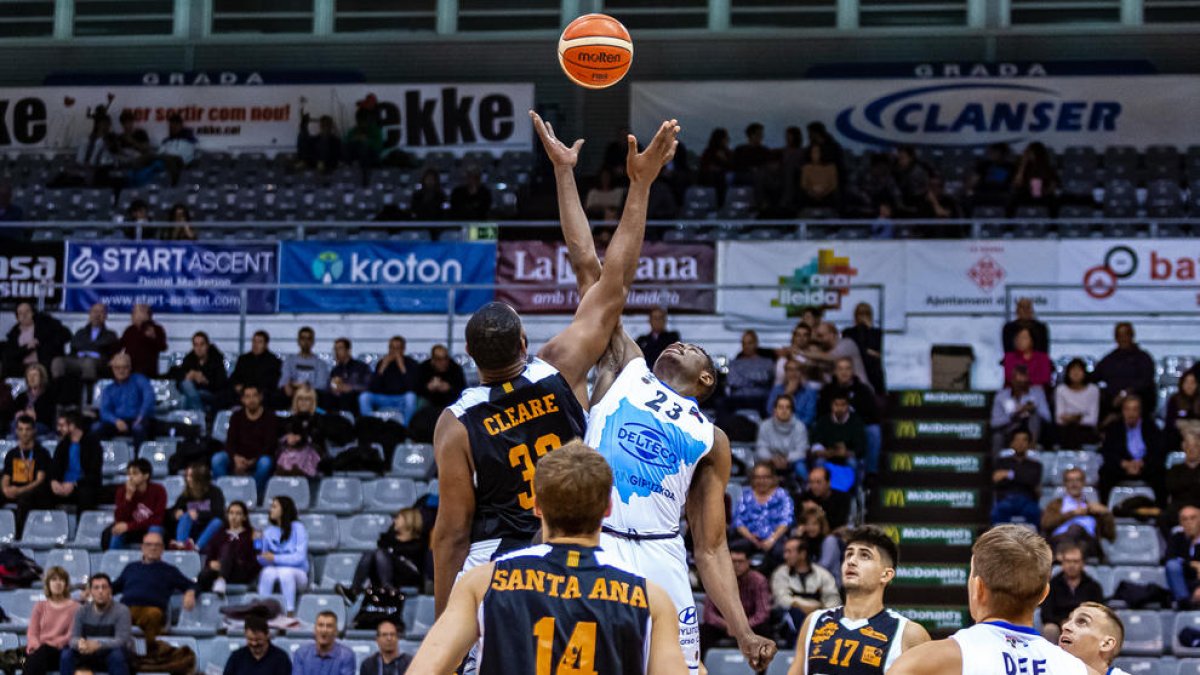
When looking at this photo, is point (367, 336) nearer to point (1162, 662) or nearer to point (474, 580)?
point (1162, 662)

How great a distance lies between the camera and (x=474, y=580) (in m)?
4.96

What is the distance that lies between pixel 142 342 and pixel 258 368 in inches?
65.2

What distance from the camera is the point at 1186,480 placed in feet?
53.1

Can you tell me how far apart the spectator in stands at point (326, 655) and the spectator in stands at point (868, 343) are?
265 inches

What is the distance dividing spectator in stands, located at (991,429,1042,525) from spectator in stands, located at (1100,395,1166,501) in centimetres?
78

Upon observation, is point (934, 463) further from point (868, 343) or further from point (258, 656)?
point (258, 656)

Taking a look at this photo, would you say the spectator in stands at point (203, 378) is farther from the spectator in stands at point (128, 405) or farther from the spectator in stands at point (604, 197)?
the spectator in stands at point (604, 197)

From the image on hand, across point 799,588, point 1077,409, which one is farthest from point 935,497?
point 799,588

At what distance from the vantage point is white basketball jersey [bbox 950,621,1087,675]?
522 cm

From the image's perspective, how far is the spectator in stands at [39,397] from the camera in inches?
762

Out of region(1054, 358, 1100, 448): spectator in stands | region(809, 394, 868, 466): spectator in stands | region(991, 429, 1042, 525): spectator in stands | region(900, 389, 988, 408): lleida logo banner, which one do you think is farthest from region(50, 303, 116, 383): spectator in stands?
region(1054, 358, 1100, 448): spectator in stands

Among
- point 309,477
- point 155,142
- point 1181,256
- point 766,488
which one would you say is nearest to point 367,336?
point 309,477

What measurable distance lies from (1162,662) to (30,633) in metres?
9.99

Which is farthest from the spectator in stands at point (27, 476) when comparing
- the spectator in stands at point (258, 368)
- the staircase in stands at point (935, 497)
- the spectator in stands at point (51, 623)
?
the staircase in stands at point (935, 497)
